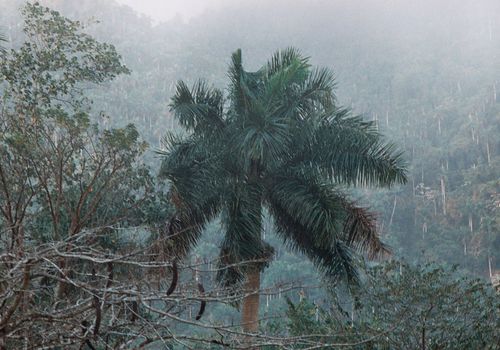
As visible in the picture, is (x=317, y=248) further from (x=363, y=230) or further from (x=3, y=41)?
(x=3, y=41)

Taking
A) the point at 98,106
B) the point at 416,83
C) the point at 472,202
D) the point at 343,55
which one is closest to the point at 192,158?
the point at 98,106

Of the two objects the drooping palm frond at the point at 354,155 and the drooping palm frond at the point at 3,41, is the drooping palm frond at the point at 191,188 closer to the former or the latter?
the drooping palm frond at the point at 354,155

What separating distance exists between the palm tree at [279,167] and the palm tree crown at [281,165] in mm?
19

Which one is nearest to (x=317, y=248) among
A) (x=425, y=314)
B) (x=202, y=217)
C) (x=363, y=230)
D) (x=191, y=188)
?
(x=363, y=230)

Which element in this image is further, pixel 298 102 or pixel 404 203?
pixel 404 203

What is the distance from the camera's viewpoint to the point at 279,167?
Result: 43.3 feet

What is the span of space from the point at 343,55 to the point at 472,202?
3499 centimetres

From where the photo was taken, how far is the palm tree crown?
1222 cm

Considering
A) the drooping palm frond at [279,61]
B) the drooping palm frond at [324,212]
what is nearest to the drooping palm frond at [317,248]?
the drooping palm frond at [324,212]

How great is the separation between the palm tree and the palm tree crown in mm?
19

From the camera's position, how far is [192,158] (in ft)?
42.5

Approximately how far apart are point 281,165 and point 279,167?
6 centimetres

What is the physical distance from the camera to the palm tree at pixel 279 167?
12.2m

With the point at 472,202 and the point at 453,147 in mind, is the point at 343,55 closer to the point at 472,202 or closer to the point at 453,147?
the point at 453,147
